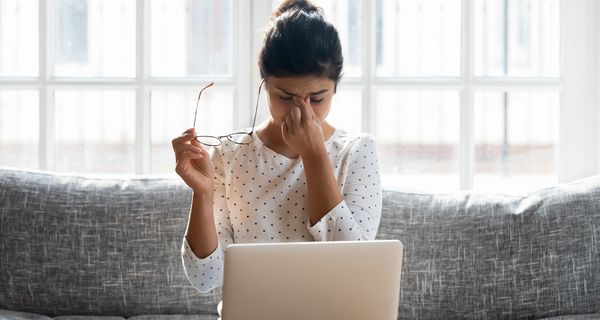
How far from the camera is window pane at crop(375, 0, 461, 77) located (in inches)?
110

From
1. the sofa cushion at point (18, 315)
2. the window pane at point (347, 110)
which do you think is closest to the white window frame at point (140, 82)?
the window pane at point (347, 110)

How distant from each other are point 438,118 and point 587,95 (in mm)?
445

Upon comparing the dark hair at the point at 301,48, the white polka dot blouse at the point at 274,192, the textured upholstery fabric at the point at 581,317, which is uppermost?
the dark hair at the point at 301,48

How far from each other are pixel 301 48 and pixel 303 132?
182 mm

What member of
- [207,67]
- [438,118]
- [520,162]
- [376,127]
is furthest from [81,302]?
[520,162]

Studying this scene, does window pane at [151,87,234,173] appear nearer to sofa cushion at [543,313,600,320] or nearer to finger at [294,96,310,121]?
finger at [294,96,310,121]

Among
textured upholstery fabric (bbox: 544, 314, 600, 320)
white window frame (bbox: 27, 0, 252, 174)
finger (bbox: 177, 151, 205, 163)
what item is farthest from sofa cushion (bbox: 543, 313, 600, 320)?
white window frame (bbox: 27, 0, 252, 174)

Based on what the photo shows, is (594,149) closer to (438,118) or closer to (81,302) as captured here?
(438,118)

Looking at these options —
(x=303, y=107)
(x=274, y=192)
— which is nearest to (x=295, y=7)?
(x=303, y=107)

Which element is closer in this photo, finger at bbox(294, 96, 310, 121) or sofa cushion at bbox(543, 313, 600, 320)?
finger at bbox(294, 96, 310, 121)

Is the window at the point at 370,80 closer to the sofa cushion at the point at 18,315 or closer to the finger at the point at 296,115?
the sofa cushion at the point at 18,315

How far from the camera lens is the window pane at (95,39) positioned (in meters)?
2.85

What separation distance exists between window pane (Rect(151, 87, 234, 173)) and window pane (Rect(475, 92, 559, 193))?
2.53 feet

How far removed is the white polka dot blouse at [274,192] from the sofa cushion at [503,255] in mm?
304
